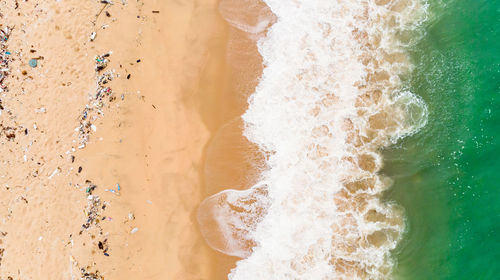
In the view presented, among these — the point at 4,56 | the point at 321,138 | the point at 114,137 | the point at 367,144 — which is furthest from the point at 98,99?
the point at 367,144

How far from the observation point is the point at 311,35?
1022 centimetres

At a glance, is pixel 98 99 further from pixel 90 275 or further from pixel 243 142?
pixel 90 275

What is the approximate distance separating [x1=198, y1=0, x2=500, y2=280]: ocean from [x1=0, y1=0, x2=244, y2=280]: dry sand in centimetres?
101

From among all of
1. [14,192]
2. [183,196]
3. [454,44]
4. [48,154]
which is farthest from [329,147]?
[14,192]

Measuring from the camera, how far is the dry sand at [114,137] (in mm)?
9672

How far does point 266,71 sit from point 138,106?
415 cm

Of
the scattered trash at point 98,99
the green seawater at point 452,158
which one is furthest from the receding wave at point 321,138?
the scattered trash at point 98,99

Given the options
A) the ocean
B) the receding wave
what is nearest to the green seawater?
the ocean

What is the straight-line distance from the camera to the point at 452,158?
34.1 ft

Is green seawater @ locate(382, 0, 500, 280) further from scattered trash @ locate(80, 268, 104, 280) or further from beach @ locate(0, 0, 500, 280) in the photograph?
scattered trash @ locate(80, 268, 104, 280)

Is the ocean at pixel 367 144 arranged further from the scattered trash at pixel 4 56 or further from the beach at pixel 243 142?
the scattered trash at pixel 4 56

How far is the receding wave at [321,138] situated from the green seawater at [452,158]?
17.6 inches

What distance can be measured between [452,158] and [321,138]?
14.6 ft

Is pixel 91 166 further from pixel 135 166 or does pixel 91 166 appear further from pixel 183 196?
pixel 183 196
